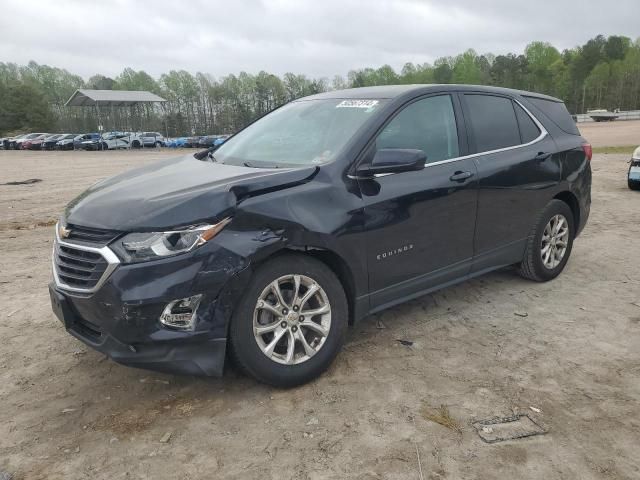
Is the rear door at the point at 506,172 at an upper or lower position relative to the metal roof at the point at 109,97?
lower

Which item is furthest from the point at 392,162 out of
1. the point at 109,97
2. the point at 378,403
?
the point at 109,97

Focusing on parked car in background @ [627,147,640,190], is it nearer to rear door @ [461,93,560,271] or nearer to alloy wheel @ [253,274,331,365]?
rear door @ [461,93,560,271]

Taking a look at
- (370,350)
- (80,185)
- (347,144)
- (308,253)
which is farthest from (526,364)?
(80,185)

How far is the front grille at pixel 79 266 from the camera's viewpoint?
2.82 m

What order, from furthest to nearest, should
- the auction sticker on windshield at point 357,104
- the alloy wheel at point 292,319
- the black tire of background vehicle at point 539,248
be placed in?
the black tire of background vehicle at point 539,248 < the auction sticker on windshield at point 357,104 < the alloy wheel at point 292,319

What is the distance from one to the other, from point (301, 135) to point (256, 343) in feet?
5.29

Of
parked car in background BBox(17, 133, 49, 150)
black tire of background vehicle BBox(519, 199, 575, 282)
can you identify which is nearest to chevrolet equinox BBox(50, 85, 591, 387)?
black tire of background vehicle BBox(519, 199, 575, 282)

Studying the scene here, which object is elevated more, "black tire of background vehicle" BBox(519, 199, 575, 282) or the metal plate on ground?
"black tire of background vehicle" BBox(519, 199, 575, 282)

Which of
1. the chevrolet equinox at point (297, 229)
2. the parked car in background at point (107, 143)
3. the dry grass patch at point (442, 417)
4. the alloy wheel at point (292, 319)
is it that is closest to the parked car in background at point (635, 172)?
the chevrolet equinox at point (297, 229)

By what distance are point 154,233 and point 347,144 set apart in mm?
1380

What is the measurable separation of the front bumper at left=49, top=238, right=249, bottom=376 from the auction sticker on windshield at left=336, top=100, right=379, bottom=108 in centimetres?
160

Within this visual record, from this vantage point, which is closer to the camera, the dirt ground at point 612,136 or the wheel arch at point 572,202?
the wheel arch at point 572,202

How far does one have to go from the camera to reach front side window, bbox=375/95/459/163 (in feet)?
12.0

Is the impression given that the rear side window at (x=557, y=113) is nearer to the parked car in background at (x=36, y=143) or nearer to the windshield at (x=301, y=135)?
the windshield at (x=301, y=135)
